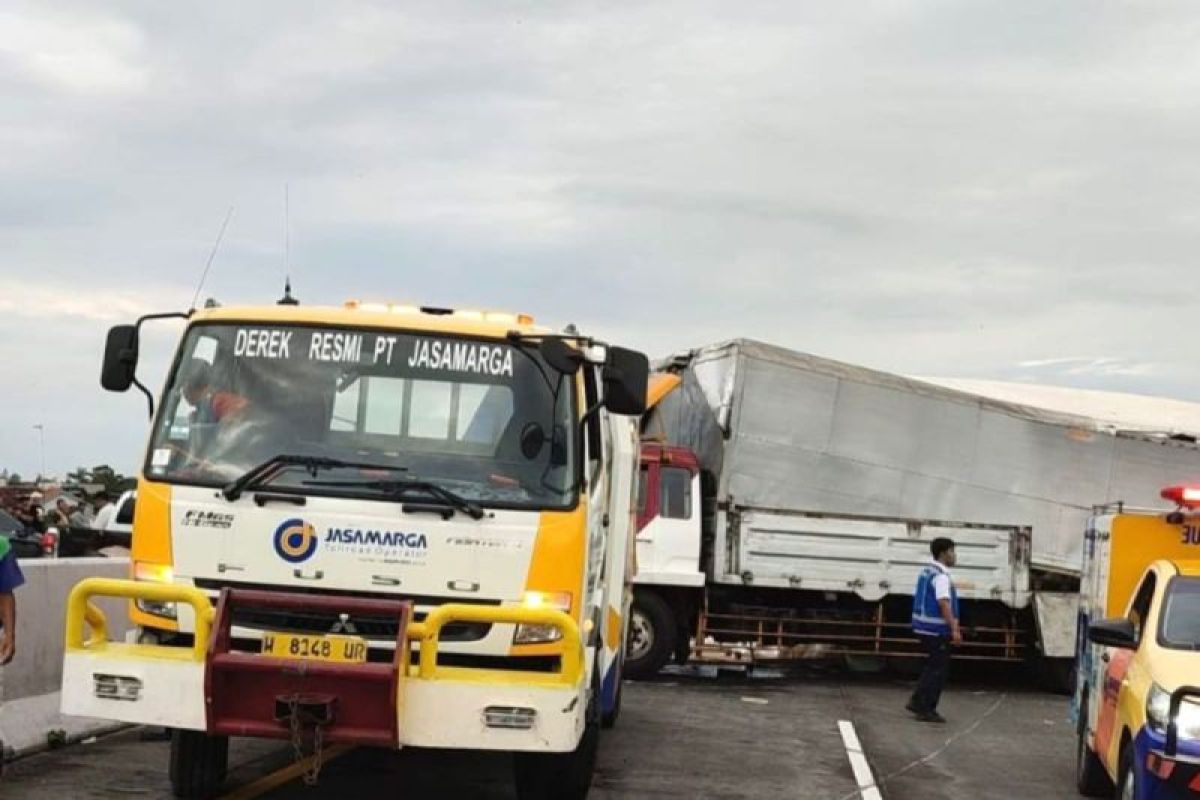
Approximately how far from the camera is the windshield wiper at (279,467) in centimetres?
791

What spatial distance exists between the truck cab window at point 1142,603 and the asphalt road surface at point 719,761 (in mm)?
1671

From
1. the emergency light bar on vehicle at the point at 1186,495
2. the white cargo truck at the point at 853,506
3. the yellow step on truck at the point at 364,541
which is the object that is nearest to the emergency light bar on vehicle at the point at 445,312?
the yellow step on truck at the point at 364,541

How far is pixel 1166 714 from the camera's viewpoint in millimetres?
7855

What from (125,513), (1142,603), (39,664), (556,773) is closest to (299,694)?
(556,773)

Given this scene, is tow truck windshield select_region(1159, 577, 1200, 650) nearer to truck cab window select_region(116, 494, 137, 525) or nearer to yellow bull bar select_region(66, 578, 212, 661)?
yellow bull bar select_region(66, 578, 212, 661)

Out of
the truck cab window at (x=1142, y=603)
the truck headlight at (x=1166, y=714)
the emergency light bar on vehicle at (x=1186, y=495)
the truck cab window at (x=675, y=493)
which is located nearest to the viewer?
the truck headlight at (x=1166, y=714)

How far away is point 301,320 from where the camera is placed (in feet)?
27.9

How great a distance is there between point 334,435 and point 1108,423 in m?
13.5

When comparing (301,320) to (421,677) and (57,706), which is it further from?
(57,706)

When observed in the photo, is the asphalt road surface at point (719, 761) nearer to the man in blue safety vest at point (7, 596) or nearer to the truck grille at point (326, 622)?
the man in blue safety vest at point (7, 596)

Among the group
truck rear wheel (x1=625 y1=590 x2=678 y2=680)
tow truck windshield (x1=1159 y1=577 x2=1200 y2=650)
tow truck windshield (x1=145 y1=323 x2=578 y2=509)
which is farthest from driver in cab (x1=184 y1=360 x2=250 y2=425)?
truck rear wheel (x1=625 y1=590 x2=678 y2=680)

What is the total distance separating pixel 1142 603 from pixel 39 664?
728cm

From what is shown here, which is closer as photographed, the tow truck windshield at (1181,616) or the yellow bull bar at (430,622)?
the yellow bull bar at (430,622)

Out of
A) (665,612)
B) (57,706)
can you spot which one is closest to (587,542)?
(57,706)
